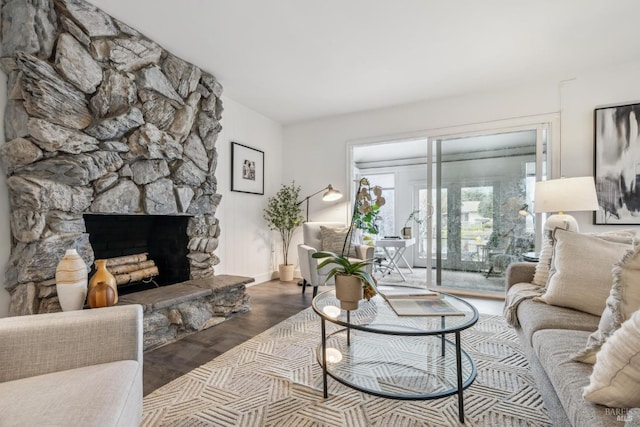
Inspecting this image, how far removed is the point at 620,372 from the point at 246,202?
377cm

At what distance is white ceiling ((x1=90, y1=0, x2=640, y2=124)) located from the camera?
7.12 feet

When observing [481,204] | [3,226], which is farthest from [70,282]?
[481,204]

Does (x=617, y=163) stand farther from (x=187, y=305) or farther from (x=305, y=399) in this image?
(x=187, y=305)

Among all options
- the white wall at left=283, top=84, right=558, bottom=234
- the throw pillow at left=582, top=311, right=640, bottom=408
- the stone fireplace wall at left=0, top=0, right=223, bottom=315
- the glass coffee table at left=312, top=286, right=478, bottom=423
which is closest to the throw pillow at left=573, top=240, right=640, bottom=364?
the throw pillow at left=582, top=311, right=640, bottom=408

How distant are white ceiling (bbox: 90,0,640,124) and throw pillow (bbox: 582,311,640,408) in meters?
2.23

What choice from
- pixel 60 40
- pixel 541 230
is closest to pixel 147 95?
pixel 60 40

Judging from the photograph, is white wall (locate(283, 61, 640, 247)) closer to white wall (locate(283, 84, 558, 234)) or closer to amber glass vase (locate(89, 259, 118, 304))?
white wall (locate(283, 84, 558, 234))

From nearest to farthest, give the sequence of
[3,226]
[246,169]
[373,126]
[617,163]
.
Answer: [3,226]
[617,163]
[246,169]
[373,126]

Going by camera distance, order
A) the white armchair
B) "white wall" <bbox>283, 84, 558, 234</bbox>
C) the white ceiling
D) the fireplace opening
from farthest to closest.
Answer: "white wall" <bbox>283, 84, 558, 234</bbox> → the white armchair → the fireplace opening → the white ceiling

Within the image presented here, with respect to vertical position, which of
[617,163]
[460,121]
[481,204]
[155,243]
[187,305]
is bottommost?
[187,305]

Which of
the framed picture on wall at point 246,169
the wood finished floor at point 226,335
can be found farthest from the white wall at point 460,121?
the wood finished floor at point 226,335

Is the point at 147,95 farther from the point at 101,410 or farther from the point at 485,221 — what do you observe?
the point at 485,221

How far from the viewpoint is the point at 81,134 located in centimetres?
206

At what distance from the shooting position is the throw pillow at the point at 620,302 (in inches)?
38.7
